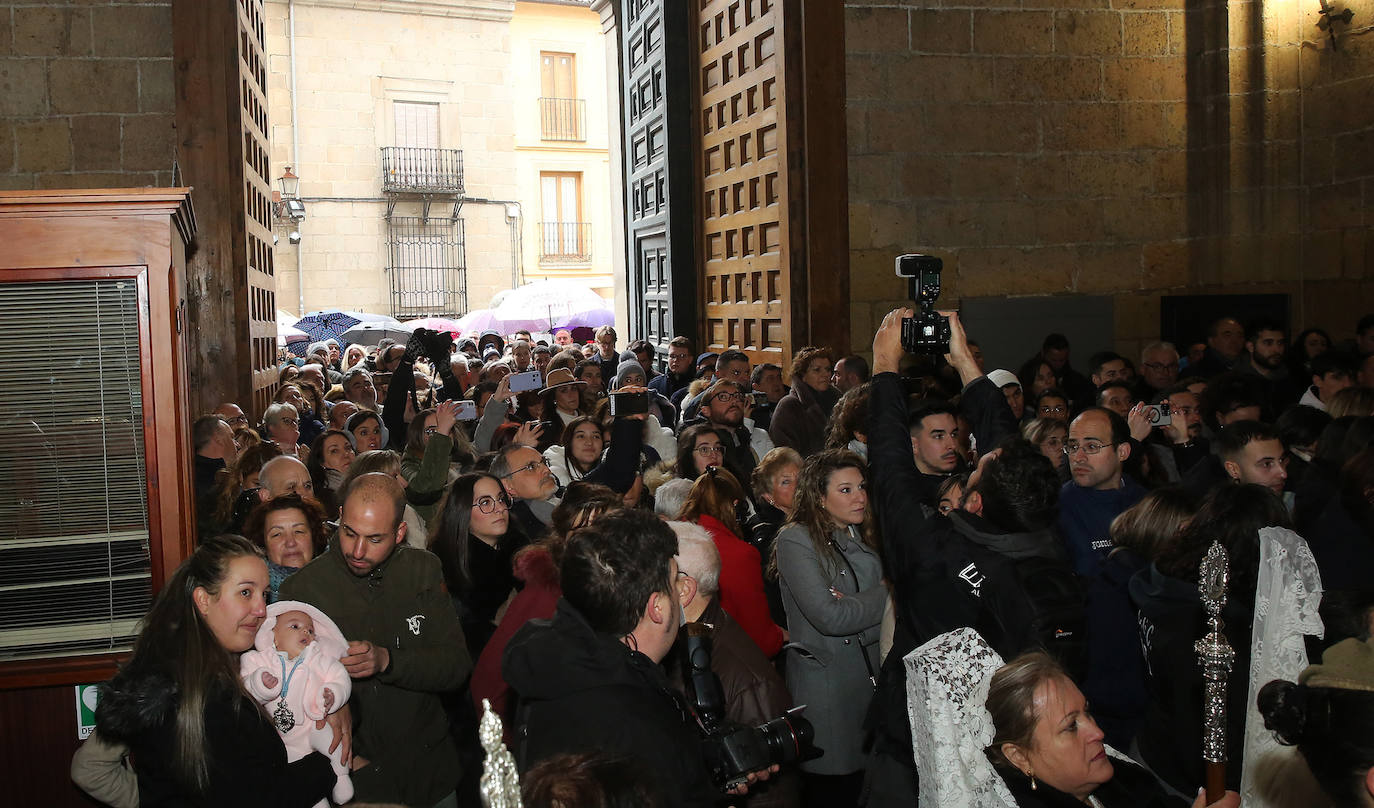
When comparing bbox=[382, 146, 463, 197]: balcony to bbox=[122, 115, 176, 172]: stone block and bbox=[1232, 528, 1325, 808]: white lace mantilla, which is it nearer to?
bbox=[122, 115, 176, 172]: stone block

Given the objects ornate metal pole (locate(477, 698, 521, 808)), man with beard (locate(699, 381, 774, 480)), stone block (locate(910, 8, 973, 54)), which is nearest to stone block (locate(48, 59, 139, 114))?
man with beard (locate(699, 381, 774, 480))

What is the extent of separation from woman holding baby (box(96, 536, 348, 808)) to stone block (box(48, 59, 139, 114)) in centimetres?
681

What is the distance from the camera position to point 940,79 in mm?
9898

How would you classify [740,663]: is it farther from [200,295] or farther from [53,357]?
[200,295]

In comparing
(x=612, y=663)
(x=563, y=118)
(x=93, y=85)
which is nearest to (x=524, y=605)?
(x=612, y=663)

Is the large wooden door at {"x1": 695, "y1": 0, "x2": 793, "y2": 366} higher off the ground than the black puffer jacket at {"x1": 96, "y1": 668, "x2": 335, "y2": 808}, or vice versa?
the large wooden door at {"x1": 695, "y1": 0, "x2": 793, "y2": 366}

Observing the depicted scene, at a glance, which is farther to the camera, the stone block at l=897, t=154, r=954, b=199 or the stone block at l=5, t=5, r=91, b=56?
the stone block at l=897, t=154, r=954, b=199

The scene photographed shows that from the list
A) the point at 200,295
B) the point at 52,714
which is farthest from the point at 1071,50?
the point at 52,714

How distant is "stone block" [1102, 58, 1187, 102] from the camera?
10203mm

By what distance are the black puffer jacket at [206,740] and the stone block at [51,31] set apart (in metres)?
7.38

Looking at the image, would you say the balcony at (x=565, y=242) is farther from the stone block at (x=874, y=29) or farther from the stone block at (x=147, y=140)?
the stone block at (x=147, y=140)

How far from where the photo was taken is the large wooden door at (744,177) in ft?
32.5

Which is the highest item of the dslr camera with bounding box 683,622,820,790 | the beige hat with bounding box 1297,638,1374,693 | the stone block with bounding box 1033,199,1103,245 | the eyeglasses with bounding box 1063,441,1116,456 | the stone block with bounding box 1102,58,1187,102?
the stone block with bounding box 1102,58,1187,102

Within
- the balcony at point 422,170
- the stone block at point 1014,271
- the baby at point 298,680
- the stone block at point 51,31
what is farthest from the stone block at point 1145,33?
the balcony at point 422,170
